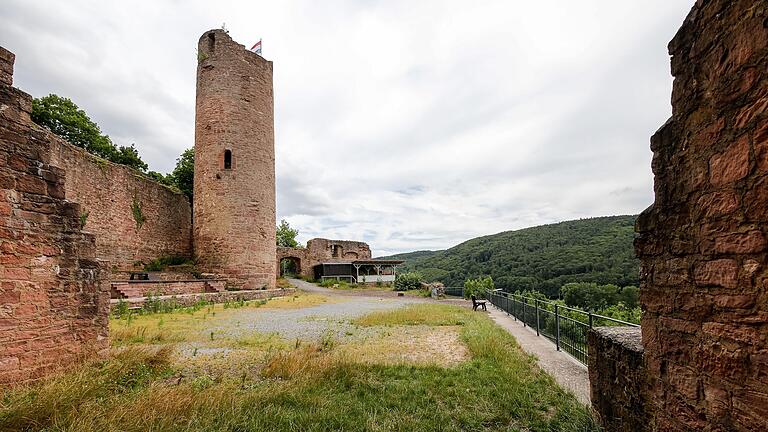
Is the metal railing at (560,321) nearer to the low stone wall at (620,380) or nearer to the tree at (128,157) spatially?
the low stone wall at (620,380)

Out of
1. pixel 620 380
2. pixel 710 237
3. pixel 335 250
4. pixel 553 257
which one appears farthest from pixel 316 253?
pixel 710 237

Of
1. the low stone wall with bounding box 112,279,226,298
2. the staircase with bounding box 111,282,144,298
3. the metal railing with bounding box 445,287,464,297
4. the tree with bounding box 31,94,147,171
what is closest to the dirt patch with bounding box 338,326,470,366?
the staircase with bounding box 111,282,144,298

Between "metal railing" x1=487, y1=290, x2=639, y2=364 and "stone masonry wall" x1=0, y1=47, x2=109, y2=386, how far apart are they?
6.99 metres

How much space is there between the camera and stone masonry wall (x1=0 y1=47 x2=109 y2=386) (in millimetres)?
4754

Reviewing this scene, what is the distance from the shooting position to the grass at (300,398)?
3678mm

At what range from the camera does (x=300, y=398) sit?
4.41 m

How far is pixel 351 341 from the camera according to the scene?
27.3 ft

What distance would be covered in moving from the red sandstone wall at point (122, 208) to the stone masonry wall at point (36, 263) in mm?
11011

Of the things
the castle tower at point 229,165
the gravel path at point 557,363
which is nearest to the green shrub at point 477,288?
the gravel path at point 557,363

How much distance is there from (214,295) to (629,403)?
16901mm

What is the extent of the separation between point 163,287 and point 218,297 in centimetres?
231

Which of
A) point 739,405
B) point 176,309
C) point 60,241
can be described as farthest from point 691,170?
point 176,309

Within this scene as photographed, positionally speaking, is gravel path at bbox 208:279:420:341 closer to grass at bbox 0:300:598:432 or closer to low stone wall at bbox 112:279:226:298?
grass at bbox 0:300:598:432

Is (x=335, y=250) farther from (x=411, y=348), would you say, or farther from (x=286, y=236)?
(x=411, y=348)
